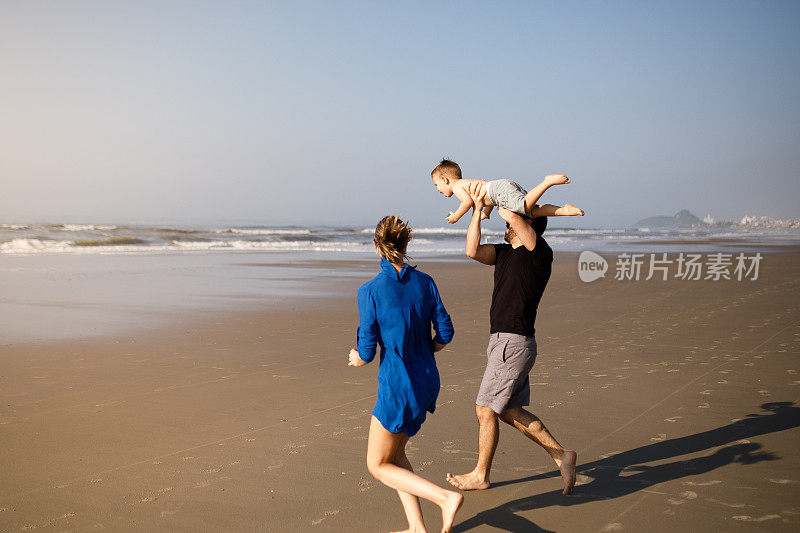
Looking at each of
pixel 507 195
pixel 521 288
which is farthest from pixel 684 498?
pixel 507 195

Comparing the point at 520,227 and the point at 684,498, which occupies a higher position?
the point at 520,227

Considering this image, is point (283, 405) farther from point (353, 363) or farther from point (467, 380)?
point (353, 363)

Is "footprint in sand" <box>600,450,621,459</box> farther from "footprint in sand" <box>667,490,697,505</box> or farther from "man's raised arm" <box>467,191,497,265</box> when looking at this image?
"man's raised arm" <box>467,191,497,265</box>

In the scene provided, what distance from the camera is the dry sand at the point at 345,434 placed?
3.62 m

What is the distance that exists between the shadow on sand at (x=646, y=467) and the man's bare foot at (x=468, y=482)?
149 millimetres

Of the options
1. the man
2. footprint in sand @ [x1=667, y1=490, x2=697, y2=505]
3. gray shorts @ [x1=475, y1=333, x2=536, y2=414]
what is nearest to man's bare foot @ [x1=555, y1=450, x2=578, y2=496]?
the man

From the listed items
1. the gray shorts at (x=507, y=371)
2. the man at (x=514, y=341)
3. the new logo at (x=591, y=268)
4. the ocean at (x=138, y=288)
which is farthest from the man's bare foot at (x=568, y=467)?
the new logo at (x=591, y=268)

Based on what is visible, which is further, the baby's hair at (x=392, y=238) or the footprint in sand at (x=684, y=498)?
the footprint in sand at (x=684, y=498)

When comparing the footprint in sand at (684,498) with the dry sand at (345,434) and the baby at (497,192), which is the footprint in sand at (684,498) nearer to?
the dry sand at (345,434)

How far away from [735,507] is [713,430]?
156 centimetres

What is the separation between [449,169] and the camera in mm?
3824

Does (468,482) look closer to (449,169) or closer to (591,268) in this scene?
(449,169)

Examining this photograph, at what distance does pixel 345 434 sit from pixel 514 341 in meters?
1.89

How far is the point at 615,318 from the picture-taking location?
11.1 meters
